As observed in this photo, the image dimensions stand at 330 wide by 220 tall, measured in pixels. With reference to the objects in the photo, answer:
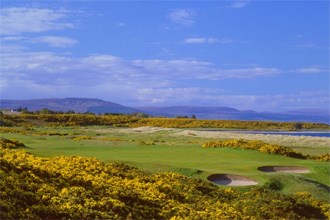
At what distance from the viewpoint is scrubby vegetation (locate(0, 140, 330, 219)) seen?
15195 mm

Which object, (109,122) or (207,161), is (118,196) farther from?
(109,122)

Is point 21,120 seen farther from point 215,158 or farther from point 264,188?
point 264,188

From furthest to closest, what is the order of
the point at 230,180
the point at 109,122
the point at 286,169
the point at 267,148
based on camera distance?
the point at 109,122, the point at 267,148, the point at 286,169, the point at 230,180

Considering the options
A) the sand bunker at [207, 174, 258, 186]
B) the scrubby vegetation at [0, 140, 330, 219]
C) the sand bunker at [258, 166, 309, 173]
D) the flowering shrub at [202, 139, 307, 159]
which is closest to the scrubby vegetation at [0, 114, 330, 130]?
the flowering shrub at [202, 139, 307, 159]

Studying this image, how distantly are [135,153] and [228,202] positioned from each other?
14.6 meters

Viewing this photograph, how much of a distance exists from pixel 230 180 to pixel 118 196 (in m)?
10.1

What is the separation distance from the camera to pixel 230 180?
87.7 feet

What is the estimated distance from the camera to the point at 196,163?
1225 inches

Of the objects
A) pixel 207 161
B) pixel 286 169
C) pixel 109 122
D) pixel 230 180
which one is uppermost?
pixel 109 122

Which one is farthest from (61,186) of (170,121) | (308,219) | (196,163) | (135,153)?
(170,121)

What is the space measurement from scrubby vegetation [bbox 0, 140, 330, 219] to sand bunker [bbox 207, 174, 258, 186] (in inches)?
79.9

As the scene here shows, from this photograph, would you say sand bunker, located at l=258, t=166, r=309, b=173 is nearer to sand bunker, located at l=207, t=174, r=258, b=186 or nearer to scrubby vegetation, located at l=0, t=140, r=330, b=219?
sand bunker, located at l=207, t=174, r=258, b=186

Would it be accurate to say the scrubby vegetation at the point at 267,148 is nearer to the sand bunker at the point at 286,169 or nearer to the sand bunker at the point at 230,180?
the sand bunker at the point at 286,169

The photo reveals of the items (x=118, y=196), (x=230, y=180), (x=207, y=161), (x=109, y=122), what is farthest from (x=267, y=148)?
(x=109, y=122)
